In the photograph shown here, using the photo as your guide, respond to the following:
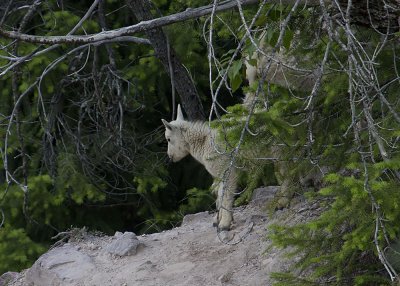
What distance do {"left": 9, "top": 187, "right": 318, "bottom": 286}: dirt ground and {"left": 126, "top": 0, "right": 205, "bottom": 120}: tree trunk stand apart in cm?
150

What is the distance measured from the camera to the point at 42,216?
1566 centimetres

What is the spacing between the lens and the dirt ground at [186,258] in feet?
29.8

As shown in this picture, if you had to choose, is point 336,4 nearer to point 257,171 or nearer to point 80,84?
point 257,171

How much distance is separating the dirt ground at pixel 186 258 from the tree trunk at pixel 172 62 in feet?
4.91

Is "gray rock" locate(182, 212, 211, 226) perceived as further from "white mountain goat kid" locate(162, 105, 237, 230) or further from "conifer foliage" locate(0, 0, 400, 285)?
"conifer foliage" locate(0, 0, 400, 285)

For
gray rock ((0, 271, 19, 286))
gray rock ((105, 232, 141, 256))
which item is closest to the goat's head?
gray rock ((105, 232, 141, 256))

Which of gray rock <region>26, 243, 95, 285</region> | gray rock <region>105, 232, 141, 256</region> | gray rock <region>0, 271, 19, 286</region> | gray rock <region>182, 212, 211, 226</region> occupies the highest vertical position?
gray rock <region>105, 232, 141, 256</region>

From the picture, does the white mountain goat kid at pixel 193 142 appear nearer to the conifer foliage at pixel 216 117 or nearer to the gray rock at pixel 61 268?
the conifer foliage at pixel 216 117

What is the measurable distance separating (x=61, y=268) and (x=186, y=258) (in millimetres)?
1703

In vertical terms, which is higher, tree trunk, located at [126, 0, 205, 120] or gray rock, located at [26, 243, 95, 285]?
tree trunk, located at [126, 0, 205, 120]

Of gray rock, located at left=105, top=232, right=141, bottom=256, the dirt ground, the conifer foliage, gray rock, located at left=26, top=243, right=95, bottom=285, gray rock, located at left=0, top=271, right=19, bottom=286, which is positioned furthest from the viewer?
gray rock, located at left=0, top=271, right=19, bottom=286

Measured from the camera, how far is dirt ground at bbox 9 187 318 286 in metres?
9.09

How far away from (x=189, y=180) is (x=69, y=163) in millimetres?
2874

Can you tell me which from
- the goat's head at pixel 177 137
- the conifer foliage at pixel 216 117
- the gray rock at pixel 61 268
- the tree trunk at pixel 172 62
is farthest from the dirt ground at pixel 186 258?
the tree trunk at pixel 172 62
